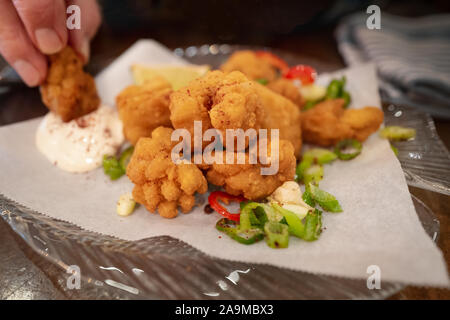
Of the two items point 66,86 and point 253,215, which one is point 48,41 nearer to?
point 66,86

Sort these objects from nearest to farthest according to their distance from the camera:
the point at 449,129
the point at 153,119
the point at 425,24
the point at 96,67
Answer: the point at 153,119
the point at 449,129
the point at 96,67
the point at 425,24

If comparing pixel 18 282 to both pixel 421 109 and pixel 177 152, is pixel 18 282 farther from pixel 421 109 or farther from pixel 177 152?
pixel 421 109

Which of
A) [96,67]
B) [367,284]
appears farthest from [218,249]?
[96,67]

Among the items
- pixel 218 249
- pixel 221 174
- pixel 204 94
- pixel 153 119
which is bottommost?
pixel 218 249

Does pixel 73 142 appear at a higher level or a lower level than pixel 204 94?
lower

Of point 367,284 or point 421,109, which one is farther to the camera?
point 421,109

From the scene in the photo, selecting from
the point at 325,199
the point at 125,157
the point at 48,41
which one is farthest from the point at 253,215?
the point at 48,41

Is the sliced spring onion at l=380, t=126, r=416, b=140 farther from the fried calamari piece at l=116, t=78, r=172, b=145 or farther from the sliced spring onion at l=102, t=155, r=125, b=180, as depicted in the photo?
the sliced spring onion at l=102, t=155, r=125, b=180

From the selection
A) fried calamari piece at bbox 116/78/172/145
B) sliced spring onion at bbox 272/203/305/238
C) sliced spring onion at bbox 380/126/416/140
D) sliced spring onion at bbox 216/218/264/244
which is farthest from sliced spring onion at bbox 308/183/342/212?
fried calamari piece at bbox 116/78/172/145
